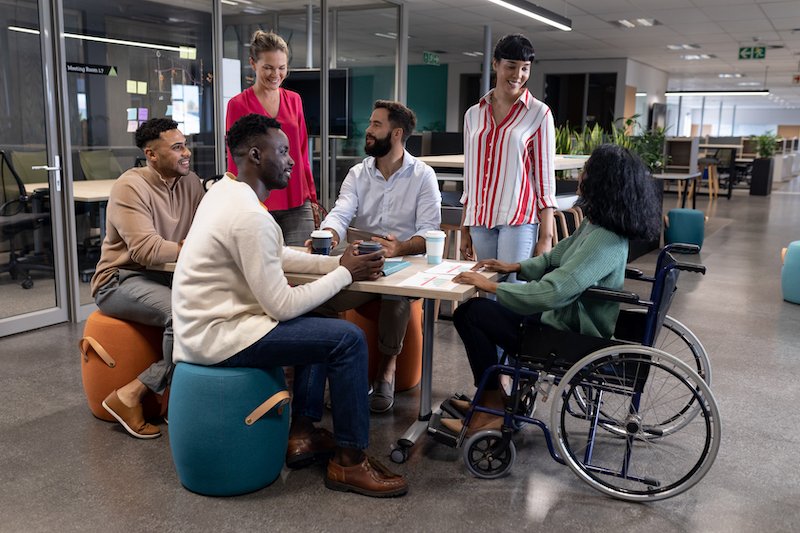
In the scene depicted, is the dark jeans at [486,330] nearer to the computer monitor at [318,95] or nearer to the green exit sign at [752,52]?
the computer monitor at [318,95]

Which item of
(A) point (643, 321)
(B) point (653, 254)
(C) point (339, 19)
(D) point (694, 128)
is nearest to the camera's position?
(A) point (643, 321)

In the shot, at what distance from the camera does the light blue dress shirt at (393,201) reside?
3053 mm

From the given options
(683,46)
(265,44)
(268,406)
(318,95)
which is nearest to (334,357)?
(268,406)

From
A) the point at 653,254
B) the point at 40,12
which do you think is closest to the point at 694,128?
the point at 653,254

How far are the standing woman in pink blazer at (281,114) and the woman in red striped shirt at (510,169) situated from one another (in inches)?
31.8

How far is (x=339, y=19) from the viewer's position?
6793mm

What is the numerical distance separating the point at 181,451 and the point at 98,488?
0.34m

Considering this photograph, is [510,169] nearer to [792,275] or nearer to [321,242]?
[321,242]

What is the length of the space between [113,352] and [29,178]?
6.43 feet

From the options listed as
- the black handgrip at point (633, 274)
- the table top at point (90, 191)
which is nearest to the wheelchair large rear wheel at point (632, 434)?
the black handgrip at point (633, 274)

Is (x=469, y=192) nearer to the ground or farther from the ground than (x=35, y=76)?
nearer to the ground

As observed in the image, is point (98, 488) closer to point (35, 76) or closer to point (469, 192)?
point (469, 192)

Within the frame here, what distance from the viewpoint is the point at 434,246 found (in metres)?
2.62

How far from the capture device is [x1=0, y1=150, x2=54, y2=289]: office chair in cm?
414
